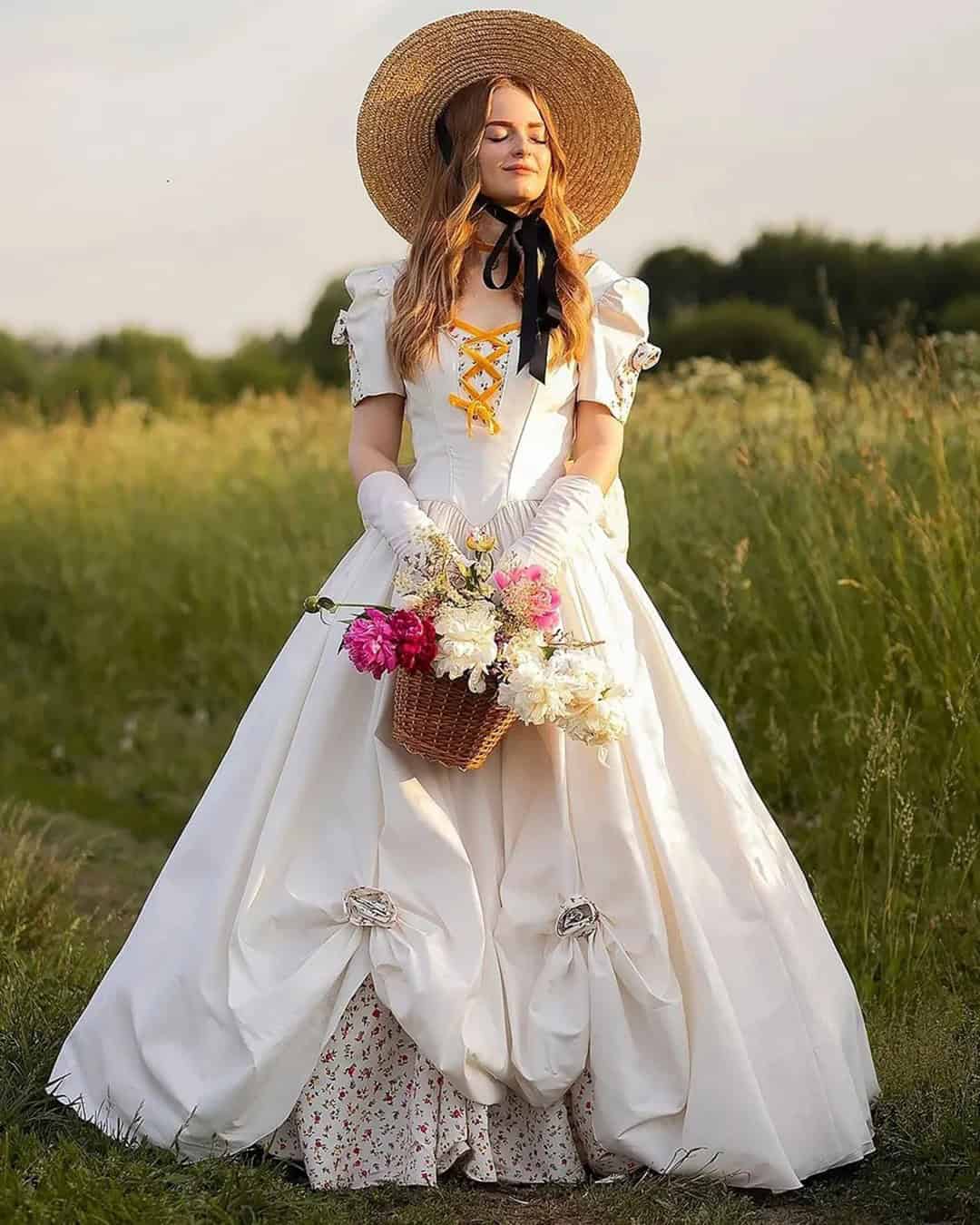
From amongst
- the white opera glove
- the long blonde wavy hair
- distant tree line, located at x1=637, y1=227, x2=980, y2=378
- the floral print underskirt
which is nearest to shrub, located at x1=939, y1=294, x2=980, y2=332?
distant tree line, located at x1=637, y1=227, x2=980, y2=378

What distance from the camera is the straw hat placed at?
11.2ft

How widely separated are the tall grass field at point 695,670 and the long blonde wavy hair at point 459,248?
1392 millimetres

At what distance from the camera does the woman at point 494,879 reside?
2953mm

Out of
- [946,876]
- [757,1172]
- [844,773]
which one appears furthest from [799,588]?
[757,1172]

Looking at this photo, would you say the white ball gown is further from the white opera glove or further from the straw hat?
the straw hat

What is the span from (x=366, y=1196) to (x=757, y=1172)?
68 cm

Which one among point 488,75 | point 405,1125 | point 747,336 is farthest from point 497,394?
point 747,336

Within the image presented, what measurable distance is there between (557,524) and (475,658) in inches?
17.5

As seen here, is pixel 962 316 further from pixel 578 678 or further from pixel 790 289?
pixel 578 678

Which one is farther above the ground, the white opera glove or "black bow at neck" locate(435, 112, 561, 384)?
"black bow at neck" locate(435, 112, 561, 384)

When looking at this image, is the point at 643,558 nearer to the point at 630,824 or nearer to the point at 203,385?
the point at 630,824

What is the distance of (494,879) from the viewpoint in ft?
10.0

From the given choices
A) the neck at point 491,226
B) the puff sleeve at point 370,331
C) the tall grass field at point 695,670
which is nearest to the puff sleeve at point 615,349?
the neck at point 491,226

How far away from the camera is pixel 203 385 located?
19.9 metres
